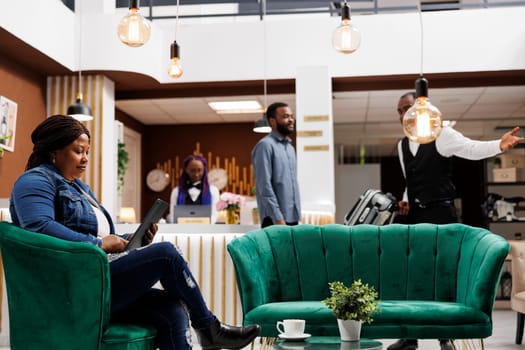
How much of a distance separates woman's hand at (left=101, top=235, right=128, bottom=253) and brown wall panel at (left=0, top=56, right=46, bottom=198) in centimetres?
496

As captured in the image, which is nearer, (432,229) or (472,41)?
(432,229)

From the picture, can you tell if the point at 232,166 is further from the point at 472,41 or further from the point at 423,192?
the point at 423,192

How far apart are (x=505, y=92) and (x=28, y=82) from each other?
20.8 ft

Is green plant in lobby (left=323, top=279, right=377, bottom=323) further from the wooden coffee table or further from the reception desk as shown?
the reception desk

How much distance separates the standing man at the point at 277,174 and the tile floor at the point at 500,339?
1049 millimetres

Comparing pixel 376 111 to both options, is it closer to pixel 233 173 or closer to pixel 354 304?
pixel 233 173

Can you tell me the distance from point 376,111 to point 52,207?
28.8 feet

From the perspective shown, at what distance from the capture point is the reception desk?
18.1 ft

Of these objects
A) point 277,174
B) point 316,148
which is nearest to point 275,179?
point 277,174

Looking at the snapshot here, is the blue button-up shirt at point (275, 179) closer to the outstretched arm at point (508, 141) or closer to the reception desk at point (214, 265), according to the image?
the reception desk at point (214, 265)

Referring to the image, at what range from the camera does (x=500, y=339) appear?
598cm

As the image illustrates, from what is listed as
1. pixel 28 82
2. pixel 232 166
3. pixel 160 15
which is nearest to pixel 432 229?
pixel 28 82

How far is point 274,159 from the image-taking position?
5.09m

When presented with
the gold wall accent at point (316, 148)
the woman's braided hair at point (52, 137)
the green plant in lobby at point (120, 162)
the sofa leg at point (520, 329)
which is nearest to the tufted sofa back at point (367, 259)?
the woman's braided hair at point (52, 137)
